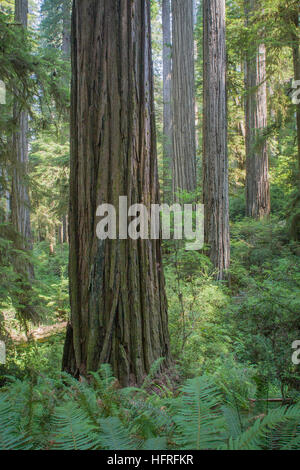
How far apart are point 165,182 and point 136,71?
12926 mm

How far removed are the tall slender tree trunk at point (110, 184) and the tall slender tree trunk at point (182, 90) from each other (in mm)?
6661

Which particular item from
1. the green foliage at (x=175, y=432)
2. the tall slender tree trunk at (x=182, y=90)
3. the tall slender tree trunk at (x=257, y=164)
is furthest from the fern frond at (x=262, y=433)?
the tall slender tree trunk at (x=257, y=164)

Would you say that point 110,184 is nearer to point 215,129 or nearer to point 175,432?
point 175,432

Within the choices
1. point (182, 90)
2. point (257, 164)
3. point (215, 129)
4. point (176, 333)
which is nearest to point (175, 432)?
point (176, 333)

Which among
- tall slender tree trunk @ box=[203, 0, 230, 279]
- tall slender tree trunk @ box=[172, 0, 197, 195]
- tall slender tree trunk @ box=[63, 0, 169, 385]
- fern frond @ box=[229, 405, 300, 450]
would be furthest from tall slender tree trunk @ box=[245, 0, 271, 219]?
fern frond @ box=[229, 405, 300, 450]

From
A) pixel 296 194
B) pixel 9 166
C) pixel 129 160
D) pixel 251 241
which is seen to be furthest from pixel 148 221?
pixel 251 241

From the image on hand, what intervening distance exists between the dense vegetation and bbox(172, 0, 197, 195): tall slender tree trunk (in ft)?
5.55

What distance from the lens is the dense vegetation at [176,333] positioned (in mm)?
1150

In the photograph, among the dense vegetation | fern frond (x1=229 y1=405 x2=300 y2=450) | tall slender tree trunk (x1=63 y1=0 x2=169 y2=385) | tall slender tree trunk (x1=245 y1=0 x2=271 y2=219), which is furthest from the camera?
tall slender tree trunk (x1=245 y1=0 x2=271 y2=219)

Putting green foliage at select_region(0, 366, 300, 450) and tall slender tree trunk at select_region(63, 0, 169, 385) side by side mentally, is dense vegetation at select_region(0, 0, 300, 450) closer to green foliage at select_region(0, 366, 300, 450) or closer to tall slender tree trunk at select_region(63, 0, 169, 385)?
green foliage at select_region(0, 366, 300, 450)

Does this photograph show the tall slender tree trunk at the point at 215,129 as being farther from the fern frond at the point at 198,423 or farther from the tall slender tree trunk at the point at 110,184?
the fern frond at the point at 198,423

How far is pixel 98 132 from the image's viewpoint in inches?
121

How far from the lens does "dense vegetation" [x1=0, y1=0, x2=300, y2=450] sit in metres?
1.15
